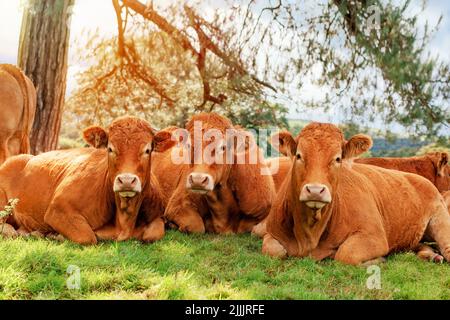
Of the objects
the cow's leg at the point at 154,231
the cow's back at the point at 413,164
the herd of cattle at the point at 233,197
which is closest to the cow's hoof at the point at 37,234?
the herd of cattle at the point at 233,197

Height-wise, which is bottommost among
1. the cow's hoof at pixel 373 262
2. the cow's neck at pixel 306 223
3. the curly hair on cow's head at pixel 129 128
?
the cow's hoof at pixel 373 262

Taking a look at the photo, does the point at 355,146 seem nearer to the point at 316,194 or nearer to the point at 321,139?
the point at 321,139

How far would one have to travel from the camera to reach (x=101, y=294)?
464cm

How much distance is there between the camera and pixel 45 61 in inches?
447

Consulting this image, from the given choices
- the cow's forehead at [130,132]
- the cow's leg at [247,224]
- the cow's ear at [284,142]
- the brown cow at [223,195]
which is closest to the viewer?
the cow's ear at [284,142]

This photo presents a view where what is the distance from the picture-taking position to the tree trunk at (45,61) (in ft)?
36.9

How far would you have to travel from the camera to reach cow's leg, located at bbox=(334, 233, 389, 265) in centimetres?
596

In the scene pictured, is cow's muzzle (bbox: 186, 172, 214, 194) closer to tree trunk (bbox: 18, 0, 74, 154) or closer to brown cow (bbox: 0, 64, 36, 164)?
brown cow (bbox: 0, 64, 36, 164)

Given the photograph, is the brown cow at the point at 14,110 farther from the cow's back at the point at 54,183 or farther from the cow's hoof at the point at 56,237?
the cow's hoof at the point at 56,237

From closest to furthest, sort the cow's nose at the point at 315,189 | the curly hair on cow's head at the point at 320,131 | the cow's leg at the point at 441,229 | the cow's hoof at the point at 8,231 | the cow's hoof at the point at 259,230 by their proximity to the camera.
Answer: the cow's nose at the point at 315,189, the curly hair on cow's head at the point at 320,131, the cow's leg at the point at 441,229, the cow's hoof at the point at 8,231, the cow's hoof at the point at 259,230

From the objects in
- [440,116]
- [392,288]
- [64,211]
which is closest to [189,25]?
[440,116]

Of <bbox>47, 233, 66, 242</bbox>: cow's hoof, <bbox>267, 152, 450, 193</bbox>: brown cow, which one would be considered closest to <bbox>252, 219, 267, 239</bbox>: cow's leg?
<bbox>47, 233, 66, 242</bbox>: cow's hoof

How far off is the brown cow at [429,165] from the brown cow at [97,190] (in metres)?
4.60

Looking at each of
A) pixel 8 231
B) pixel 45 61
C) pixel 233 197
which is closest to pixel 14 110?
pixel 45 61
